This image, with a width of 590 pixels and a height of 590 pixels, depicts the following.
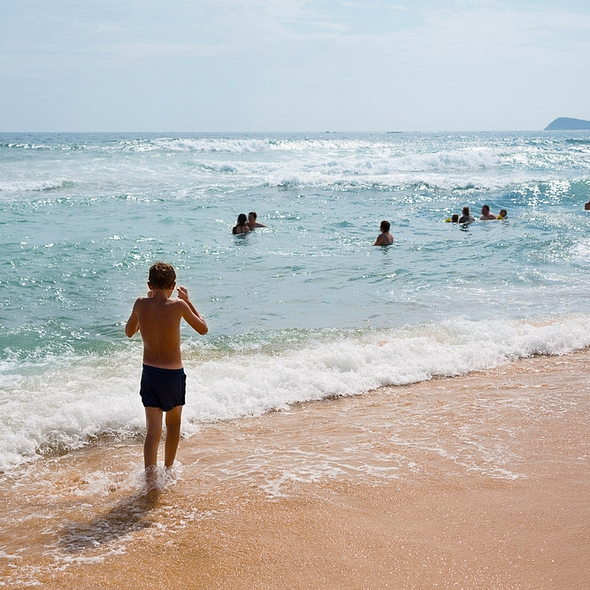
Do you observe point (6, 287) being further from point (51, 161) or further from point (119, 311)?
point (51, 161)

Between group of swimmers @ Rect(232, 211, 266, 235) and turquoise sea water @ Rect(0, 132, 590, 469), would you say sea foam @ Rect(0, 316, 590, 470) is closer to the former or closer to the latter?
turquoise sea water @ Rect(0, 132, 590, 469)

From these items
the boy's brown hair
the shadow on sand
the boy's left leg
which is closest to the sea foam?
the boy's left leg

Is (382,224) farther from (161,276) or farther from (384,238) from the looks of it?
(161,276)

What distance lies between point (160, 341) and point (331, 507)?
158cm

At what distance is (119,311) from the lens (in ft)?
29.9

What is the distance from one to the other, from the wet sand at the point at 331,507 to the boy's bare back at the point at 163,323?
895 mm

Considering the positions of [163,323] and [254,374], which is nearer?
[163,323]

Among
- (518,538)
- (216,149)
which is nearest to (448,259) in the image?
(518,538)

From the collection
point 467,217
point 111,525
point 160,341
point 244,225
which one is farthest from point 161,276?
point 467,217

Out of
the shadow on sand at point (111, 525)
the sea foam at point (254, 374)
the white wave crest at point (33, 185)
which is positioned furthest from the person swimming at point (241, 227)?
the white wave crest at point (33, 185)

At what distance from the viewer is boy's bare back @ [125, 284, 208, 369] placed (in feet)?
13.8

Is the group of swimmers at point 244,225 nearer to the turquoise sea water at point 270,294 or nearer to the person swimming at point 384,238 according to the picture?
the turquoise sea water at point 270,294

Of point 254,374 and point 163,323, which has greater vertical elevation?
point 163,323

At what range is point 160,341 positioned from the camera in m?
4.20
